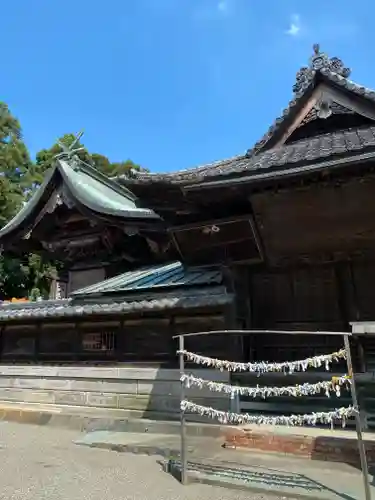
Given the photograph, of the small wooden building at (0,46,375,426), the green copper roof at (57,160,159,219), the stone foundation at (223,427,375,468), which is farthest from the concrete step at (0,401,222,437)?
the green copper roof at (57,160,159,219)

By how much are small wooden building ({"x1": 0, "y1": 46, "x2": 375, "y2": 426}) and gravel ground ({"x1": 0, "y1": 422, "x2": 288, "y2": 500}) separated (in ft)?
8.29

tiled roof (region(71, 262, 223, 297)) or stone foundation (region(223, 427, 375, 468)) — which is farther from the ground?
tiled roof (region(71, 262, 223, 297))

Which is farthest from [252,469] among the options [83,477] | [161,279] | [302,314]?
[161,279]

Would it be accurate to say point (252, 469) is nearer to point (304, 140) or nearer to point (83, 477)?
point (83, 477)

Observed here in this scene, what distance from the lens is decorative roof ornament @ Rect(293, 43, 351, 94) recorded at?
8578mm

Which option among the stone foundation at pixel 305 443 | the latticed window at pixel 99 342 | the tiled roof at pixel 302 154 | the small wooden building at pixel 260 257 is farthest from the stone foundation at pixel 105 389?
the tiled roof at pixel 302 154

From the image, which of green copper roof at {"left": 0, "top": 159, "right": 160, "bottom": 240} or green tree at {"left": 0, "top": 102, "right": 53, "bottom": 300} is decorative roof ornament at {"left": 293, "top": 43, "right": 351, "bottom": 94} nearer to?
green copper roof at {"left": 0, "top": 159, "right": 160, "bottom": 240}

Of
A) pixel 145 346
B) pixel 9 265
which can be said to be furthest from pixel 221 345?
pixel 9 265

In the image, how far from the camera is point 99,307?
925 centimetres

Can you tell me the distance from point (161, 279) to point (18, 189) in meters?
18.1

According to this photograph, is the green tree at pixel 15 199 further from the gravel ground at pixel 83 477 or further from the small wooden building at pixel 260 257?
the gravel ground at pixel 83 477

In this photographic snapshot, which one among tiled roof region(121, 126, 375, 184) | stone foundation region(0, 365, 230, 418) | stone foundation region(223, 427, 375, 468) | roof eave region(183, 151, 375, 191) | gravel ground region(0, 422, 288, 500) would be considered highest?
tiled roof region(121, 126, 375, 184)

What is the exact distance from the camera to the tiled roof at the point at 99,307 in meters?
8.03

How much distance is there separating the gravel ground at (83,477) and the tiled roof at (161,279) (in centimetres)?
371
